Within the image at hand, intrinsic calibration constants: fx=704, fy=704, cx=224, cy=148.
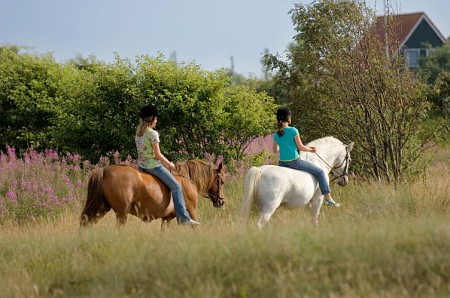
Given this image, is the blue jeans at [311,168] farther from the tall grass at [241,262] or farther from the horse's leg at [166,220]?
the tall grass at [241,262]

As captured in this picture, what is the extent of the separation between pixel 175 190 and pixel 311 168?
2.23 meters

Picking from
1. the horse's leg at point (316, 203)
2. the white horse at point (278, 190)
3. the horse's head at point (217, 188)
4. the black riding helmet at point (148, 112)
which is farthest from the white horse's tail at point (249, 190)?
the black riding helmet at point (148, 112)

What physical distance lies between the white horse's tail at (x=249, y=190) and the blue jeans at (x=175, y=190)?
0.82 meters

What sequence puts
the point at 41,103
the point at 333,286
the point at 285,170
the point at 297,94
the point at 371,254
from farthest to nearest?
1. the point at 41,103
2. the point at 297,94
3. the point at 285,170
4. the point at 371,254
5. the point at 333,286

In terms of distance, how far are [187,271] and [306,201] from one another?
3.78 metres

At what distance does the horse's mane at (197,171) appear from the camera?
34.2 ft

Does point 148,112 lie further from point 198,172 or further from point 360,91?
point 360,91

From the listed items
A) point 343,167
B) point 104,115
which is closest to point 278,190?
point 343,167

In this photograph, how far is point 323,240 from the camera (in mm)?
7613

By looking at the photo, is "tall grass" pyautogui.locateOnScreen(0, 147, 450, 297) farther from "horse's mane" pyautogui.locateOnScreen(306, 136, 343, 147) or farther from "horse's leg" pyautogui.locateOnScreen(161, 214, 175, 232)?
"horse's mane" pyautogui.locateOnScreen(306, 136, 343, 147)

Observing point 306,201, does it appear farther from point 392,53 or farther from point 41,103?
point 41,103

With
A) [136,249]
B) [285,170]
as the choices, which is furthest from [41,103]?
[136,249]

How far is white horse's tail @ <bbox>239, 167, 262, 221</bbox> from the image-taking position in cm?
1012

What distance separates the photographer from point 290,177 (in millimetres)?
10406
